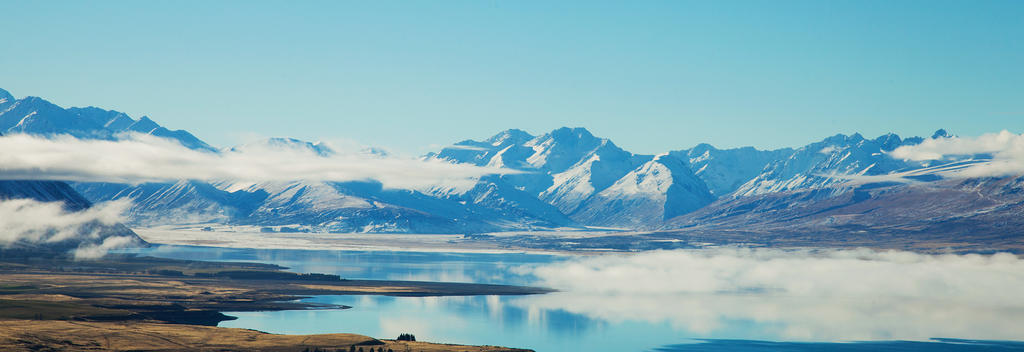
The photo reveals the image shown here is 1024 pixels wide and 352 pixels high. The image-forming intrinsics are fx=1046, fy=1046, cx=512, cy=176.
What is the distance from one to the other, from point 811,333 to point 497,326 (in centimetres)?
5617

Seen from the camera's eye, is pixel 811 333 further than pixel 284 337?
Yes

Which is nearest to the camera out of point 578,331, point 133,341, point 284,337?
point 133,341

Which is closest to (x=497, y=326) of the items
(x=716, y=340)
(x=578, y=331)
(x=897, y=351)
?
(x=578, y=331)

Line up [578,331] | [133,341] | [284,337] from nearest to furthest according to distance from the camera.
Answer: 1. [133,341]
2. [284,337]
3. [578,331]

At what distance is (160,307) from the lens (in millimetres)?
195625

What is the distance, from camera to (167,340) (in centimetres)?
15238

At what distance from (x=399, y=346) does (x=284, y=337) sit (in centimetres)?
1941

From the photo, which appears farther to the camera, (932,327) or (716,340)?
(932,327)

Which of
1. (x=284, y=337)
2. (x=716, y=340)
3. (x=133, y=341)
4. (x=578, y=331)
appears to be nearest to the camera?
(x=133, y=341)

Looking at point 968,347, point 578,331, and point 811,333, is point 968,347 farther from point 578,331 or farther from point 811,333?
point 578,331

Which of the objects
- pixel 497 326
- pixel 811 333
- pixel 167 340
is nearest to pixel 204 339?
pixel 167 340

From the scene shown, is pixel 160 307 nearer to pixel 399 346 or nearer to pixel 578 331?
pixel 399 346

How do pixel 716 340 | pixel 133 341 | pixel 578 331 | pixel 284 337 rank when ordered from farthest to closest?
pixel 578 331
pixel 716 340
pixel 284 337
pixel 133 341

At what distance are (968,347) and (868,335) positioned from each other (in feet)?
64.7
